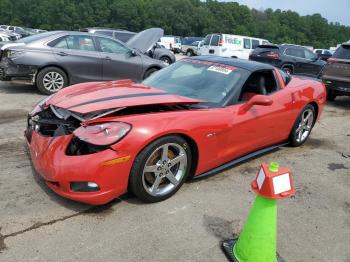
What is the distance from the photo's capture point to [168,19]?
8650 cm

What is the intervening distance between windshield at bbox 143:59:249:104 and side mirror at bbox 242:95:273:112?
0.25m

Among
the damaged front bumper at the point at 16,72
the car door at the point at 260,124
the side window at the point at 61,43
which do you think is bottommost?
the damaged front bumper at the point at 16,72

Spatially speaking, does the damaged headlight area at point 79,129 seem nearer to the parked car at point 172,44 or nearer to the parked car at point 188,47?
the parked car at point 188,47

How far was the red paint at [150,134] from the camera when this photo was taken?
10.4 feet

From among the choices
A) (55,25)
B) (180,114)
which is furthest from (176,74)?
(55,25)

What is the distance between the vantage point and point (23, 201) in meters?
3.45

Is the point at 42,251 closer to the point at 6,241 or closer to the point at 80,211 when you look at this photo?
the point at 6,241

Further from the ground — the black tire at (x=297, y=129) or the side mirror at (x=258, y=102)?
the side mirror at (x=258, y=102)

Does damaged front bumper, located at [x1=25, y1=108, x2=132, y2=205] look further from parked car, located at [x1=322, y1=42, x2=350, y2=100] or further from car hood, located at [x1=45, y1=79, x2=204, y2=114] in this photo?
parked car, located at [x1=322, y1=42, x2=350, y2=100]

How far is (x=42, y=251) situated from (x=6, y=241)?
1.02 feet

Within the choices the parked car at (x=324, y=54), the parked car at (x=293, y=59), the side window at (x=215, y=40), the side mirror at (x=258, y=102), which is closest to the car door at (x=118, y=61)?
the side mirror at (x=258, y=102)

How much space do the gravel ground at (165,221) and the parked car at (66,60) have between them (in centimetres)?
386

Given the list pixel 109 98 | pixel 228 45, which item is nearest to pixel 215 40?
pixel 228 45

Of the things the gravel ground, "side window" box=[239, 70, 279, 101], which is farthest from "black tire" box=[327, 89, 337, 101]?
the gravel ground
